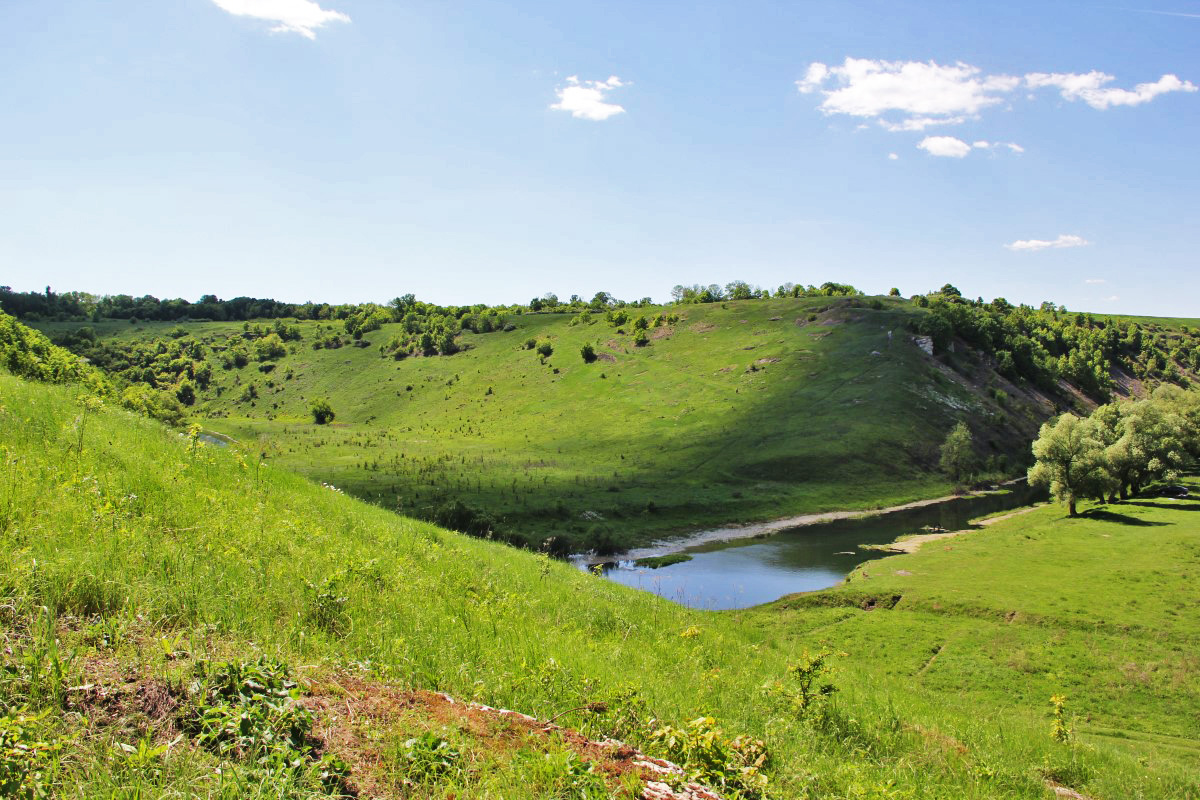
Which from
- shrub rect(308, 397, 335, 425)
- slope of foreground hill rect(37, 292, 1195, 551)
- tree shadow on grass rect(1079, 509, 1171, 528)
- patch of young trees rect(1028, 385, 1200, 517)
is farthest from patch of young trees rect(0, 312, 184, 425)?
shrub rect(308, 397, 335, 425)

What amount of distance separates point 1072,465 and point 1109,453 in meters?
8.89

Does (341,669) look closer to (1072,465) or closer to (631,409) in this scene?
(1072,465)

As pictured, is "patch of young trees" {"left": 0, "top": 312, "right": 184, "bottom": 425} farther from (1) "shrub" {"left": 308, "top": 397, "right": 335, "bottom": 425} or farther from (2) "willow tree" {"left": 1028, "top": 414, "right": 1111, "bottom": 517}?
(1) "shrub" {"left": 308, "top": 397, "right": 335, "bottom": 425}

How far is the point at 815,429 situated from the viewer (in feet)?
330

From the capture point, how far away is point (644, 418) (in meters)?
110

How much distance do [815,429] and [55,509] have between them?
102 metres

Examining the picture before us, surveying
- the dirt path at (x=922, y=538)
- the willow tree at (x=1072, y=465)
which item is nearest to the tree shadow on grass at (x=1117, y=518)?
the willow tree at (x=1072, y=465)

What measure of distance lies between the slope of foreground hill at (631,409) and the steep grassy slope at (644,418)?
45cm

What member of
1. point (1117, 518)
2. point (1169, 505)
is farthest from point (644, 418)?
point (1169, 505)

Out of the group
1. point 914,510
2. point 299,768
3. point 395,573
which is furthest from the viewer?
point 914,510

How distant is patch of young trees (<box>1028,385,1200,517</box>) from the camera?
6781cm

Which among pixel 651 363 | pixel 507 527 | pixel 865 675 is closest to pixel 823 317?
pixel 651 363

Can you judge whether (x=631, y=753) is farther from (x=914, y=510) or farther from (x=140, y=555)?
(x=914, y=510)

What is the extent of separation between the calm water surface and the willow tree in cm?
1068
